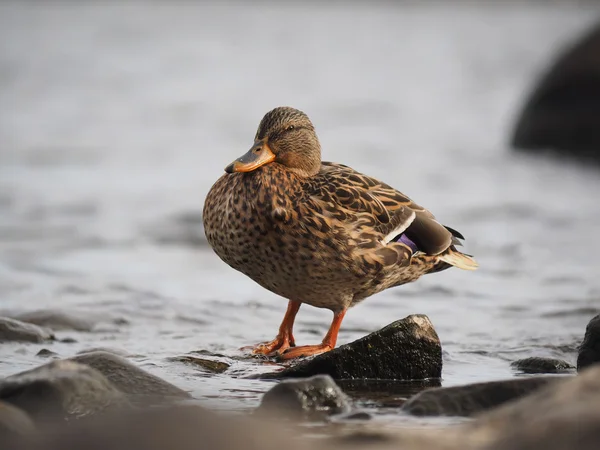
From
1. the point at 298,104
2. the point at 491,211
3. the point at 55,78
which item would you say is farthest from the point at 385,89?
the point at 491,211

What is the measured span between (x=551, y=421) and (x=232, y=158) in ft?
39.7

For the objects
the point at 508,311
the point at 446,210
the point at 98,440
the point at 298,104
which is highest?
the point at 298,104

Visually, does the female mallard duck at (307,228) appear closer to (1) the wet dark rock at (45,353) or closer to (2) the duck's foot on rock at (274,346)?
(2) the duck's foot on rock at (274,346)

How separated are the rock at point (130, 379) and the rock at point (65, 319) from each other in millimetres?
1933

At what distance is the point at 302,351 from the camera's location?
20.7 ft

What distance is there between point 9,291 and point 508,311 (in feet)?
12.0

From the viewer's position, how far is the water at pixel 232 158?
7.48m

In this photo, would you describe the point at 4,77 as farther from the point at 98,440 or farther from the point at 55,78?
the point at 98,440

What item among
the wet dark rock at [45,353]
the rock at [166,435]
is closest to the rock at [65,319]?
the wet dark rock at [45,353]

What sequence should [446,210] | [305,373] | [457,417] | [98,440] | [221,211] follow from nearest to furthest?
[98,440] < [457,417] < [305,373] < [221,211] < [446,210]

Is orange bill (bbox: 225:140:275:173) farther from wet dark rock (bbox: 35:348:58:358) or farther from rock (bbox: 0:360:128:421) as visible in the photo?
rock (bbox: 0:360:128:421)

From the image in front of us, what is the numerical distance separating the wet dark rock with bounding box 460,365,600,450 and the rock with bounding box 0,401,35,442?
155 centimetres

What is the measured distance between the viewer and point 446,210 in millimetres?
12266

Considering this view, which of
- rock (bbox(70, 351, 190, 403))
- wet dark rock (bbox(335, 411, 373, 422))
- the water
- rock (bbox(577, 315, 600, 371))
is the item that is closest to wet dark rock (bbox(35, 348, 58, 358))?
the water
